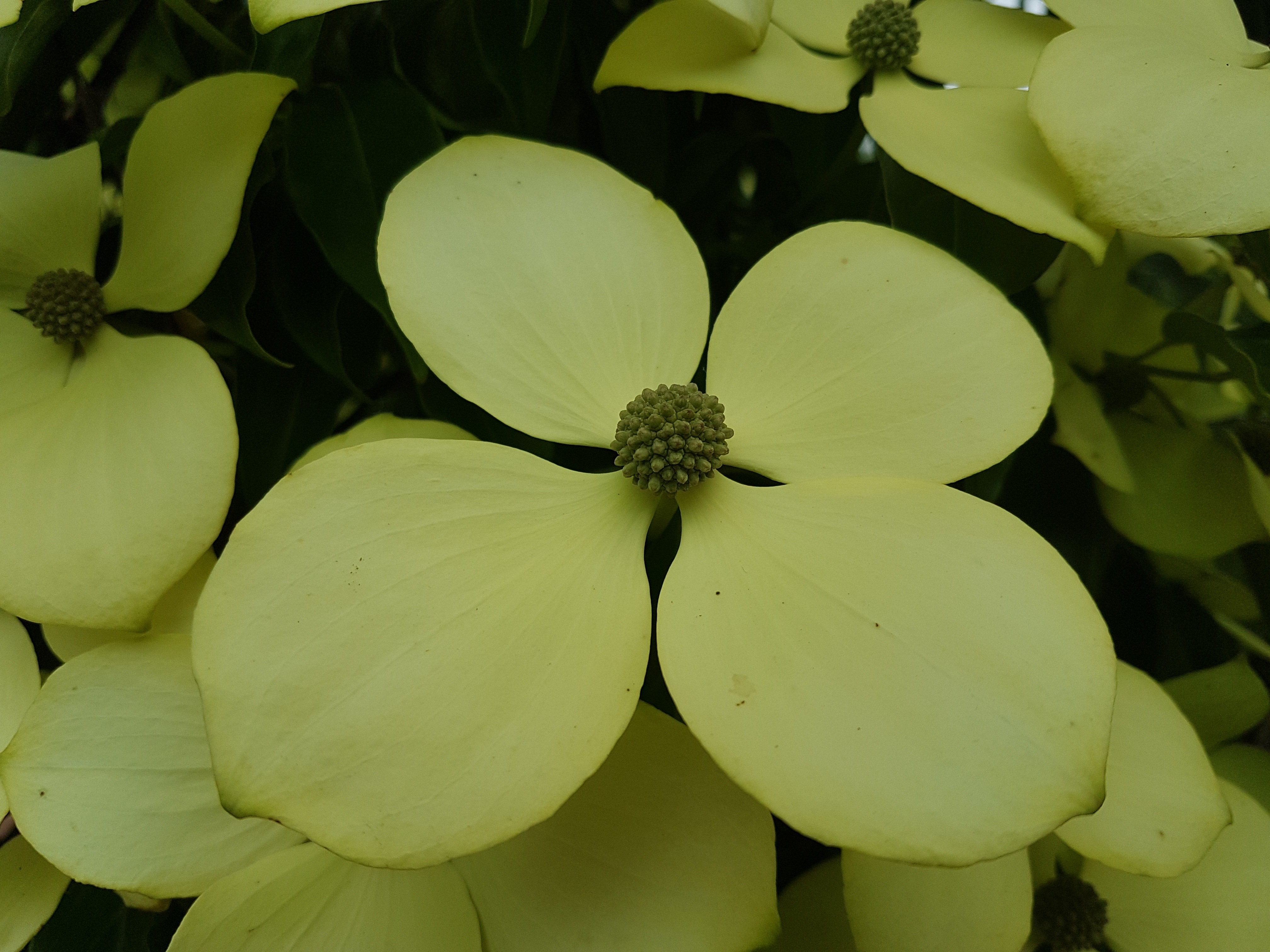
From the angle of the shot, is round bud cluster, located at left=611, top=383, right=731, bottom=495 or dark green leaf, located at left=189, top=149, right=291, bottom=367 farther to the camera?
dark green leaf, located at left=189, top=149, right=291, bottom=367

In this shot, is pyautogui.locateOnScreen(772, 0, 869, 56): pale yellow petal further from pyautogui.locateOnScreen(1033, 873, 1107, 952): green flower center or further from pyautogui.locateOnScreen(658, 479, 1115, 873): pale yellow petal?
pyautogui.locateOnScreen(1033, 873, 1107, 952): green flower center

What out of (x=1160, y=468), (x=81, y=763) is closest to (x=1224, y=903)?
(x=1160, y=468)

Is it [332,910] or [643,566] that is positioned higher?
[643,566]

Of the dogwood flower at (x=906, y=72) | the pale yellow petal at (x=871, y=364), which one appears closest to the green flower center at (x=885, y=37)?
the dogwood flower at (x=906, y=72)

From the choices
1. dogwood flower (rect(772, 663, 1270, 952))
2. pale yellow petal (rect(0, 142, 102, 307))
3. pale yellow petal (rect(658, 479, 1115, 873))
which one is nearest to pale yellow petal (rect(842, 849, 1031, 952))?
dogwood flower (rect(772, 663, 1270, 952))

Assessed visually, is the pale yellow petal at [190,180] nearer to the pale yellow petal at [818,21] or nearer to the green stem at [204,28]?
the green stem at [204,28]

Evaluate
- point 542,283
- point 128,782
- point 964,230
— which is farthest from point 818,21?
point 128,782

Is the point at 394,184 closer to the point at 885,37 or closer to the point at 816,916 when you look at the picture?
the point at 885,37
